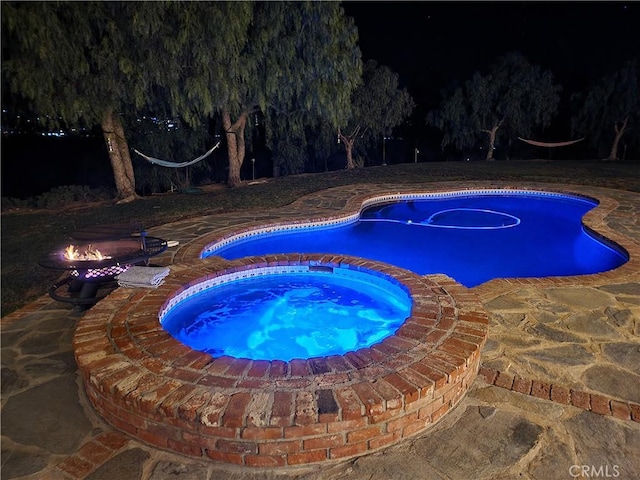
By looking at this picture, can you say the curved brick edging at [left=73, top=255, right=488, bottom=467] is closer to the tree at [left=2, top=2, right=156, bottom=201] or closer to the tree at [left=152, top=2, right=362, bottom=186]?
the tree at [left=2, top=2, right=156, bottom=201]

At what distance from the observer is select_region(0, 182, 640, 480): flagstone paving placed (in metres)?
1.99

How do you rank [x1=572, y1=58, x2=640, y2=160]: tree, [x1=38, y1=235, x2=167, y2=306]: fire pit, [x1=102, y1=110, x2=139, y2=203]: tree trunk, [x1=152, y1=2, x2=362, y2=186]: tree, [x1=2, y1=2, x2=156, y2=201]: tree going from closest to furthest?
[x1=38, y1=235, x2=167, y2=306]: fire pit → [x1=2, y1=2, x2=156, y2=201]: tree → [x1=152, y1=2, x2=362, y2=186]: tree → [x1=102, y1=110, x2=139, y2=203]: tree trunk → [x1=572, y1=58, x2=640, y2=160]: tree

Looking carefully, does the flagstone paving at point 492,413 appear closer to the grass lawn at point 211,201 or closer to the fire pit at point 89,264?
the fire pit at point 89,264

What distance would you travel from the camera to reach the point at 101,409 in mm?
2369

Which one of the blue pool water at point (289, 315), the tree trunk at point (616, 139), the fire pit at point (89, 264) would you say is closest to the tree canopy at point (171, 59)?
the fire pit at point (89, 264)

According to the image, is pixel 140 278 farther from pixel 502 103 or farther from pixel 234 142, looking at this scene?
pixel 502 103

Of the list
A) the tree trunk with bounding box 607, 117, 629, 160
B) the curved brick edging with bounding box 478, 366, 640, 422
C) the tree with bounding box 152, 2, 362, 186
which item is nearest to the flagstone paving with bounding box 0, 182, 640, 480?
the curved brick edging with bounding box 478, 366, 640, 422

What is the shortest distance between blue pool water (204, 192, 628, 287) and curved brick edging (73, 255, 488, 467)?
116 inches

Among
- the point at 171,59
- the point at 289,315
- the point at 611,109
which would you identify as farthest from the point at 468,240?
the point at 611,109

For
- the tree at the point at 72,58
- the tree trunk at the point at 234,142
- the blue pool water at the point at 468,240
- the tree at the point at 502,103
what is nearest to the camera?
the blue pool water at the point at 468,240

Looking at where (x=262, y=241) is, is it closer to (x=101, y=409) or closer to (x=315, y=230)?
(x=315, y=230)

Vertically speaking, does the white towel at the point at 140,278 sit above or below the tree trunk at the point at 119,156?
below

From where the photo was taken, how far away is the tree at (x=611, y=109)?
14062mm

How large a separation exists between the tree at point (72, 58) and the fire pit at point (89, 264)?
4259mm
